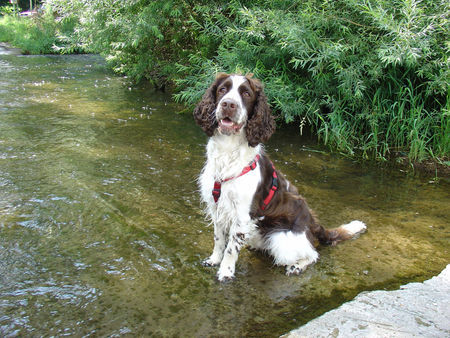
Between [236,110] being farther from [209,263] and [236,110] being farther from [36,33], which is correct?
[36,33]

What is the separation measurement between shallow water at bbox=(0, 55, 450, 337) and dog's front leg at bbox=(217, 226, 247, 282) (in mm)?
113

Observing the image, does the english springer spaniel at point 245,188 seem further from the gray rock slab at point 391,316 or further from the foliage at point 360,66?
the foliage at point 360,66

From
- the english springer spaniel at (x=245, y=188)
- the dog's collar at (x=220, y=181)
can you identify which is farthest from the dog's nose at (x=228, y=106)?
the dog's collar at (x=220, y=181)

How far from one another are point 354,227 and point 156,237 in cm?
190

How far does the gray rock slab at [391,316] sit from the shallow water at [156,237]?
9.5 inches

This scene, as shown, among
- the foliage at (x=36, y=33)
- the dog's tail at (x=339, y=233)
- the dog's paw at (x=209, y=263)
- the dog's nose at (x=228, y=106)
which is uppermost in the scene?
the foliage at (x=36, y=33)

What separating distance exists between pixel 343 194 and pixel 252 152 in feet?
6.86

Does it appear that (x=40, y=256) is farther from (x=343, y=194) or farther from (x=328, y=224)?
(x=343, y=194)

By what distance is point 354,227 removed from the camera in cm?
379

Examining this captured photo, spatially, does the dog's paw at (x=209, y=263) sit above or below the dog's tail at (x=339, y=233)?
below

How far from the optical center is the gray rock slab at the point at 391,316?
2.33 metres

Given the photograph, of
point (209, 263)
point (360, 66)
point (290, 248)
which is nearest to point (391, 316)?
point (290, 248)

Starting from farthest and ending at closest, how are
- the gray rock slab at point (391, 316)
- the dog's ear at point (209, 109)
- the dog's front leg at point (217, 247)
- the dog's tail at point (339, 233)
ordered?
1. the dog's tail at point (339, 233)
2. the dog's front leg at point (217, 247)
3. the dog's ear at point (209, 109)
4. the gray rock slab at point (391, 316)

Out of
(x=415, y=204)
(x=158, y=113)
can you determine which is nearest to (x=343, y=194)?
(x=415, y=204)
